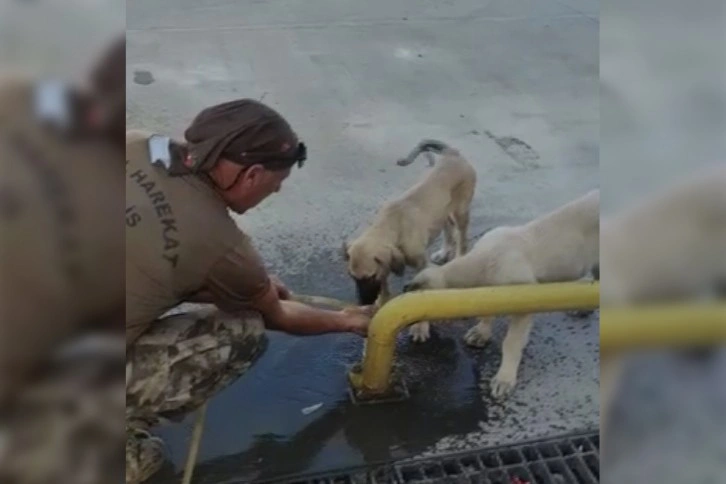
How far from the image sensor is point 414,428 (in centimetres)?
324

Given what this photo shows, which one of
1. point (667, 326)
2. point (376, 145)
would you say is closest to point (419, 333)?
point (376, 145)

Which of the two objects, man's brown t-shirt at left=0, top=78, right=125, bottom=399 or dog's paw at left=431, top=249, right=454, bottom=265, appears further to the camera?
dog's paw at left=431, top=249, right=454, bottom=265

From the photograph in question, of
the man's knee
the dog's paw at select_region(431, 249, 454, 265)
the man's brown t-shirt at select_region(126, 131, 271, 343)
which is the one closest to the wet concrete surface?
the man's knee

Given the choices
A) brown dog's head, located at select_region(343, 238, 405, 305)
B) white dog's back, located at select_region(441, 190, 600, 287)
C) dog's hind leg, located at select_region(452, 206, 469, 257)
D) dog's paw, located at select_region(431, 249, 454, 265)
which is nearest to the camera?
white dog's back, located at select_region(441, 190, 600, 287)

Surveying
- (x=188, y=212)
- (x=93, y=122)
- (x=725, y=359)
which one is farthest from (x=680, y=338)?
(x=188, y=212)

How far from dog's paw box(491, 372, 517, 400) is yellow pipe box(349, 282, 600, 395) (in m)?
0.37

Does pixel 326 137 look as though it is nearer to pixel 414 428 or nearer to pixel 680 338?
pixel 414 428

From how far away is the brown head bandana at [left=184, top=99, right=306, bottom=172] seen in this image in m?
2.62

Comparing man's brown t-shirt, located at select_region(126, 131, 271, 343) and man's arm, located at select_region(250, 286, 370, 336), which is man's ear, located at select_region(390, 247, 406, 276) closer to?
man's arm, located at select_region(250, 286, 370, 336)

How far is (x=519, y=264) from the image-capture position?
338cm

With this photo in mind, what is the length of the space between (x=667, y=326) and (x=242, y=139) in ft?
5.86

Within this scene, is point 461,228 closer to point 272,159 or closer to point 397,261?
point 397,261

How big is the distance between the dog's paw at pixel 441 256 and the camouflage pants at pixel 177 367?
1.30 meters

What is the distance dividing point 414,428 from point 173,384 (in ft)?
2.88
